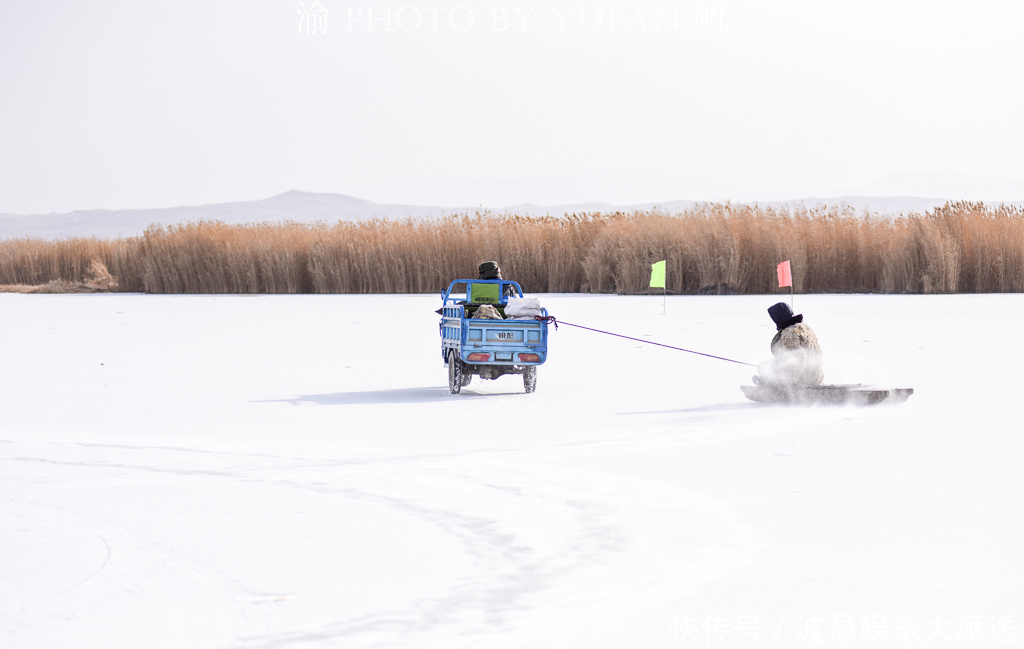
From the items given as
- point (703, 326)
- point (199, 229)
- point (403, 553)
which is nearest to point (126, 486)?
point (403, 553)

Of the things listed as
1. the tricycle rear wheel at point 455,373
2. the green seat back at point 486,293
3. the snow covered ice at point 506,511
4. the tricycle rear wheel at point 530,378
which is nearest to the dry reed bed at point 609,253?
the snow covered ice at point 506,511

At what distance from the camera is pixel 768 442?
6137 mm

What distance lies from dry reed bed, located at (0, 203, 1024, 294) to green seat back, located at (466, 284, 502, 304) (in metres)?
15.9

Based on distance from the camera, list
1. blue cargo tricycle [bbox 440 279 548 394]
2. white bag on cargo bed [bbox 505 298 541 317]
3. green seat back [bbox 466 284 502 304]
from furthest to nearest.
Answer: green seat back [bbox 466 284 502 304]
white bag on cargo bed [bbox 505 298 541 317]
blue cargo tricycle [bbox 440 279 548 394]

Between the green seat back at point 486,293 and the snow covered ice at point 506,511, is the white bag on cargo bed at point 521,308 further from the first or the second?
the green seat back at point 486,293

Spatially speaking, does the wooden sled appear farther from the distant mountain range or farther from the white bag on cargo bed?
the distant mountain range

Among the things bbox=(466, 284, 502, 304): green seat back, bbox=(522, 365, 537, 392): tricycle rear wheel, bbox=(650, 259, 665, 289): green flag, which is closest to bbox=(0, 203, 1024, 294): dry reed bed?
bbox=(650, 259, 665, 289): green flag

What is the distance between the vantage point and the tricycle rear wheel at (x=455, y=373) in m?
8.60

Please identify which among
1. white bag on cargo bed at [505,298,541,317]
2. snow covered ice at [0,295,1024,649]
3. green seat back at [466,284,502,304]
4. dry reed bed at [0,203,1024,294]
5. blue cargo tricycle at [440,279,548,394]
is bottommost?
snow covered ice at [0,295,1024,649]

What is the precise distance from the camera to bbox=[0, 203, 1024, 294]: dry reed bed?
2419cm

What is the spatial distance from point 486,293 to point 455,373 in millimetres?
1001

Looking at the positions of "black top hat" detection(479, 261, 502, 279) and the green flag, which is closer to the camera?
"black top hat" detection(479, 261, 502, 279)

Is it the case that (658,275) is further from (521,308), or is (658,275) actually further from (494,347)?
(494,347)

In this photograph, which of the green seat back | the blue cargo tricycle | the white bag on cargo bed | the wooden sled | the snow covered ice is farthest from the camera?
the green seat back
